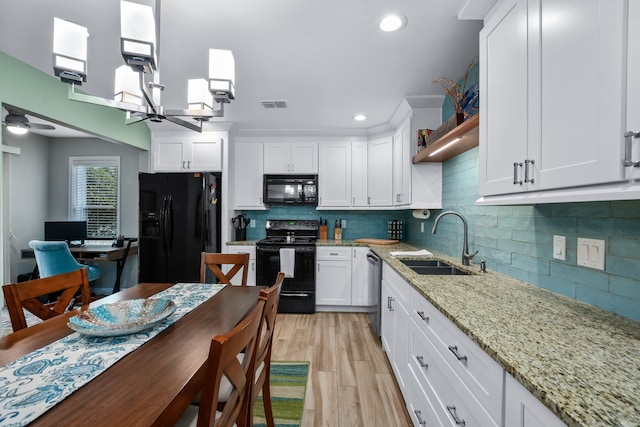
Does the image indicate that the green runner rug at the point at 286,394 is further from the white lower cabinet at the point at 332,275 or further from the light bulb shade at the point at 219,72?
the light bulb shade at the point at 219,72

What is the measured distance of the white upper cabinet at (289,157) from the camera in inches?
154

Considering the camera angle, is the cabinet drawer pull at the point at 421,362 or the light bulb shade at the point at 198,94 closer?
the cabinet drawer pull at the point at 421,362

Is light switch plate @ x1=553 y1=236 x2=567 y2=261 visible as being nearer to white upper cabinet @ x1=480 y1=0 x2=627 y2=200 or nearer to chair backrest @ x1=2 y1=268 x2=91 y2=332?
white upper cabinet @ x1=480 y1=0 x2=627 y2=200

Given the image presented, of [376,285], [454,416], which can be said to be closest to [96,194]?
[376,285]

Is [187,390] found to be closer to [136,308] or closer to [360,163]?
[136,308]

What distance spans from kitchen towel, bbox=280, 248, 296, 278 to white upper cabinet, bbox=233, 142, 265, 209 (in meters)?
0.83

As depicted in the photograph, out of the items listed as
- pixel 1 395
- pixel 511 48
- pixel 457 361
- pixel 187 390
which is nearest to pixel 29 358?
pixel 1 395

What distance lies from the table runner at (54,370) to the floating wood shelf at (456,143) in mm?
1947

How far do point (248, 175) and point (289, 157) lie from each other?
0.63 meters

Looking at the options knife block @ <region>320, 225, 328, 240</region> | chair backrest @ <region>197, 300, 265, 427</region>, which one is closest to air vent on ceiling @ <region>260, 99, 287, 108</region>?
knife block @ <region>320, 225, 328, 240</region>

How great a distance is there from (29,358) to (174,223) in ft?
8.25

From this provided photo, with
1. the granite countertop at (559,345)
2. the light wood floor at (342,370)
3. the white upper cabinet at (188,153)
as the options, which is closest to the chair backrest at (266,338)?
the light wood floor at (342,370)

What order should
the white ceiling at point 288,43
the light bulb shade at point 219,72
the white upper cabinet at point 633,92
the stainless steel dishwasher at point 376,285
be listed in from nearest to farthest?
the white upper cabinet at point 633,92 < the light bulb shade at point 219,72 < the white ceiling at point 288,43 < the stainless steel dishwasher at point 376,285

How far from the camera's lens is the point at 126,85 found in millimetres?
1571
